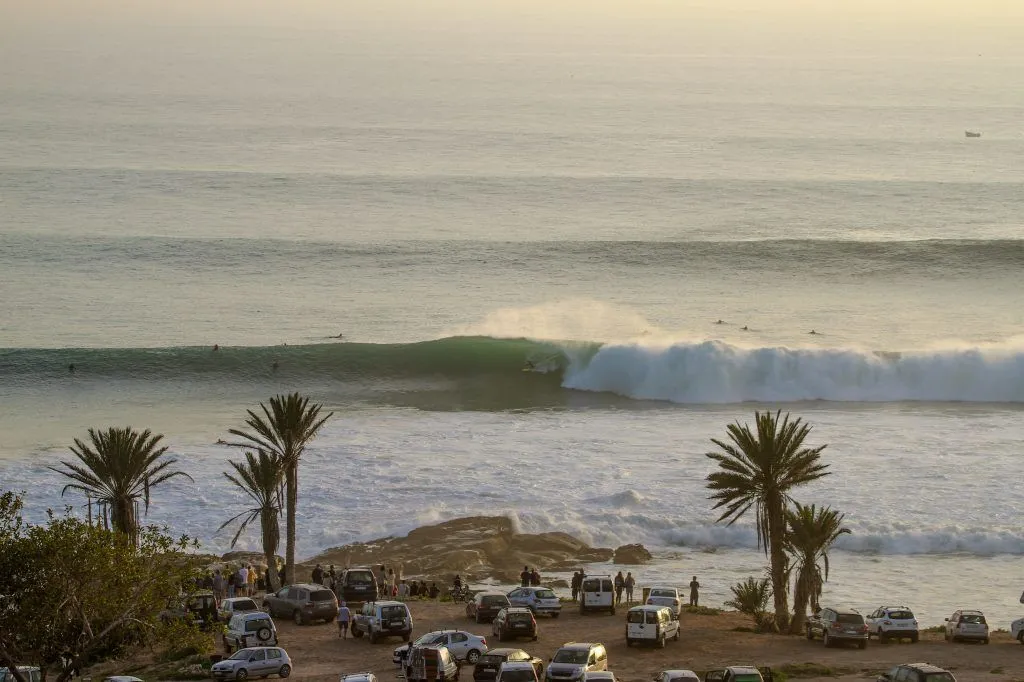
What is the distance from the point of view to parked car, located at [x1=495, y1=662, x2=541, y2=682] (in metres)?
24.6

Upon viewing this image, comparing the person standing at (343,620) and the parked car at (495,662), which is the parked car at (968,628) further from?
the person standing at (343,620)

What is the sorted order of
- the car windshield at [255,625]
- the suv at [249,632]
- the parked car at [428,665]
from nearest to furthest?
1. the parked car at [428,665]
2. the suv at [249,632]
3. the car windshield at [255,625]

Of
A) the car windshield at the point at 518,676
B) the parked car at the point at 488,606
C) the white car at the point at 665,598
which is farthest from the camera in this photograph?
the white car at the point at 665,598

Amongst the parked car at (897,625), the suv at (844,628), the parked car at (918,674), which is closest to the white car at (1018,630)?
the parked car at (897,625)

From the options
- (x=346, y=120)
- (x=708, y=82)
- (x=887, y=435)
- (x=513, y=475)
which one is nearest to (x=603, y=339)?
(x=887, y=435)

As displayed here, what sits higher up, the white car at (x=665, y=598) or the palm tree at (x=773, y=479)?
the palm tree at (x=773, y=479)

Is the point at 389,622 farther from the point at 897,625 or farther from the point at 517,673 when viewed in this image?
the point at 897,625

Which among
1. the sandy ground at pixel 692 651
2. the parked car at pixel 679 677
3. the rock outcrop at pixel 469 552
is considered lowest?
the sandy ground at pixel 692 651

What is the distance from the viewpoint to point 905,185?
11769 cm

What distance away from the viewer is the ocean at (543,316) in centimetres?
4559

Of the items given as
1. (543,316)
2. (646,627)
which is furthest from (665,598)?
(543,316)

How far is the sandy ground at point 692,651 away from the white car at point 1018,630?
195 mm

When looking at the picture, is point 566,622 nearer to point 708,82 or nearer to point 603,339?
point 603,339

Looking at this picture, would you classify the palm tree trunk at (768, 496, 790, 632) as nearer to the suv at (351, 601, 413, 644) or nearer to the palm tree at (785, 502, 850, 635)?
the palm tree at (785, 502, 850, 635)
